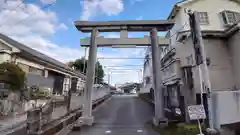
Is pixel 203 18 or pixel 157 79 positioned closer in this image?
pixel 157 79

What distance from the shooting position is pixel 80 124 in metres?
8.41

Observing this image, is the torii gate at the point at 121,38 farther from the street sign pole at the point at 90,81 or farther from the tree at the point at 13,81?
the tree at the point at 13,81

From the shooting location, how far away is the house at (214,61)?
4785 millimetres

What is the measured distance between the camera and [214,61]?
10.5 meters

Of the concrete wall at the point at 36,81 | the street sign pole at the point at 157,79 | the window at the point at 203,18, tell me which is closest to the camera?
the street sign pole at the point at 157,79

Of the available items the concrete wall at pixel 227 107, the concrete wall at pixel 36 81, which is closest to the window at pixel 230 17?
the concrete wall at pixel 227 107

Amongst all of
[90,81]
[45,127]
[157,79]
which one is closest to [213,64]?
[157,79]

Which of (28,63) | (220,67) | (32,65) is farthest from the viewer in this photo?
(32,65)

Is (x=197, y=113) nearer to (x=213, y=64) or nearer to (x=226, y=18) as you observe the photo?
(x=213, y=64)

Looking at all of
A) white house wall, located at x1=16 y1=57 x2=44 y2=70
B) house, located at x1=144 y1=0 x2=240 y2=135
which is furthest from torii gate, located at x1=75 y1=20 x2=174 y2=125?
white house wall, located at x1=16 y1=57 x2=44 y2=70

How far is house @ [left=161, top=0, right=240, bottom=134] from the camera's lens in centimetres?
479

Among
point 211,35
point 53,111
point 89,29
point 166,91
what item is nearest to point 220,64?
point 211,35

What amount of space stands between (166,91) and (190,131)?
608cm

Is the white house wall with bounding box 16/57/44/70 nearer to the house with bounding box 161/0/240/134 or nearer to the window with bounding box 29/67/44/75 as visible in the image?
the window with bounding box 29/67/44/75
